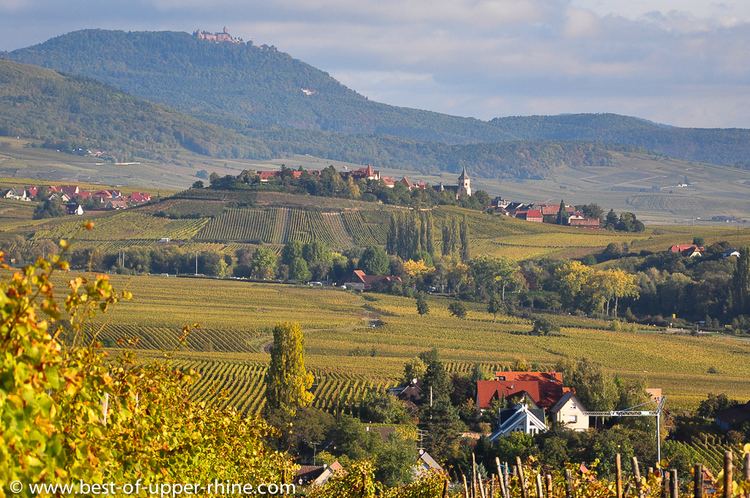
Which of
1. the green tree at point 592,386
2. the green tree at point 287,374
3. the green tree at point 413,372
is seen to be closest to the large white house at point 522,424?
the green tree at point 592,386

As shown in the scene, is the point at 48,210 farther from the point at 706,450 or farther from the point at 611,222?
the point at 706,450

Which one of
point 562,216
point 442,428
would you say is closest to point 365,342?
point 442,428

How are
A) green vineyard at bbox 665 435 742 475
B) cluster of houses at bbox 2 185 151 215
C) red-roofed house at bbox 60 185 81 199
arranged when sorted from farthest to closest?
1. red-roofed house at bbox 60 185 81 199
2. cluster of houses at bbox 2 185 151 215
3. green vineyard at bbox 665 435 742 475

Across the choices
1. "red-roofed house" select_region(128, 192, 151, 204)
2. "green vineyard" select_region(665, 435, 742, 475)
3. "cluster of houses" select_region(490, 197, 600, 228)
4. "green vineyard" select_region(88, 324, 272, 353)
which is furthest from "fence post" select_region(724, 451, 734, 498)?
"red-roofed house" select_region(128, 192, 151, 204)

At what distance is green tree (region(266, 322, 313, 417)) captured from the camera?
143ft

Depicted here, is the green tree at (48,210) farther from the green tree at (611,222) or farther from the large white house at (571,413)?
the large white house at (571,413)

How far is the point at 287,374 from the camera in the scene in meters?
44.2

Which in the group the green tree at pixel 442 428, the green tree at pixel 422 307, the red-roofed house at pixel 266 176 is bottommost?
the green tree at pixel 422 307

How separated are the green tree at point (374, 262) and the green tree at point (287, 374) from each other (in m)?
59.0

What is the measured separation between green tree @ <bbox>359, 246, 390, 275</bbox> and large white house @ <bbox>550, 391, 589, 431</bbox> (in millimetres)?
60981

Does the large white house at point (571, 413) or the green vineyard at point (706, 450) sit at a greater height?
the green vineyard at point (706, 450)

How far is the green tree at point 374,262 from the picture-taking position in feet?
343

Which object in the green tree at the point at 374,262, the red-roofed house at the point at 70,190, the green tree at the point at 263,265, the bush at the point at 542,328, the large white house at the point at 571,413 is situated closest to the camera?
the large white house at the point at 571,413

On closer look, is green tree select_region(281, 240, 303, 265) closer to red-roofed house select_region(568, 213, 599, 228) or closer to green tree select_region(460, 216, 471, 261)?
green tree select_region(460, 216, 471, 261)
